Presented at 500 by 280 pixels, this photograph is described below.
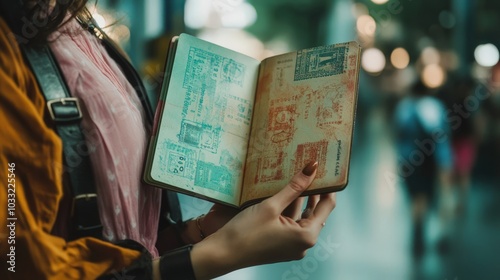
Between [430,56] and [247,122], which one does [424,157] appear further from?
[430,56]

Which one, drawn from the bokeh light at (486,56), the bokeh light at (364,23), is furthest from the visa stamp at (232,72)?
the bokeh light at (364,23)

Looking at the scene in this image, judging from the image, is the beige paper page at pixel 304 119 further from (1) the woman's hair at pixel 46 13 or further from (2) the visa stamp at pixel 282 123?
(1) the woman's hair at pixel 46 13

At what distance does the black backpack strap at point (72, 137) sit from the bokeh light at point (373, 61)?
27.4 metres

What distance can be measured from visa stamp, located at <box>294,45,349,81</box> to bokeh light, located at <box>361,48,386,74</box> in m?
27.0

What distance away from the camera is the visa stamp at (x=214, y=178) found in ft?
4.77

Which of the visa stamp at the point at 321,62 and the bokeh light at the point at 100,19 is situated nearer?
the visa stamp at the point at 321,62

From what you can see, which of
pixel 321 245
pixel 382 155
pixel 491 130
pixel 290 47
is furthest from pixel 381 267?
pixel 290 47

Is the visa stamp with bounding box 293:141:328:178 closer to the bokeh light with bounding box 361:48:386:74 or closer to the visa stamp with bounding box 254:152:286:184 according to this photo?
the visa stamp with bounding box 254:152:286:184

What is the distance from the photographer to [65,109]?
1196mm

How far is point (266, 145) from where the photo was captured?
1492 millimetres

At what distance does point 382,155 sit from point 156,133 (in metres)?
11.2

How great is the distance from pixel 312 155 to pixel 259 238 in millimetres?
216

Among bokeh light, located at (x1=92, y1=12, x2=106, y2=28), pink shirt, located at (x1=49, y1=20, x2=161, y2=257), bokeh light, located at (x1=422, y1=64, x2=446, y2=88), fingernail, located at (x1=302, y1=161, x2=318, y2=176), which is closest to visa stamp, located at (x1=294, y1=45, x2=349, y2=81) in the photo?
fingernail, located at (x1=302, y1=161, x2=318, y2=176)

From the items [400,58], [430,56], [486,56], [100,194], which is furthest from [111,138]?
[400,58]
